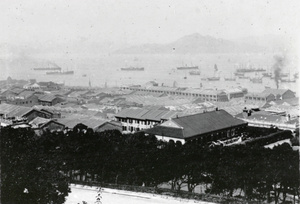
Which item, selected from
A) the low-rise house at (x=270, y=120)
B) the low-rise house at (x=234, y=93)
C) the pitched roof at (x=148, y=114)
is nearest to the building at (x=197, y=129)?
the low-rise house at (x=270, y=120)

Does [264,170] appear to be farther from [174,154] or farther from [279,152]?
[174,154]

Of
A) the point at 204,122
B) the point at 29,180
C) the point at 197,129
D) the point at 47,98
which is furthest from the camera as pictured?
the point at 47,98

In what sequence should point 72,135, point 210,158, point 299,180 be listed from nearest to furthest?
point 299,180
point 210,158
point 72,135

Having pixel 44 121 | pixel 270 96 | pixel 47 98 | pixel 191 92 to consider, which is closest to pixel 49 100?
pixel 47 98

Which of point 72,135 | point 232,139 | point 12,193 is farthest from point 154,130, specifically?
point 12,193

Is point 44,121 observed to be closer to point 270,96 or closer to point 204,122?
point 204,122

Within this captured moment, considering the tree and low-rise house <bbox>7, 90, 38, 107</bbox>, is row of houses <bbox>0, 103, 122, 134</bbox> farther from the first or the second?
Answer: the tree
